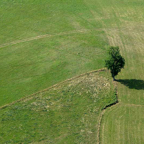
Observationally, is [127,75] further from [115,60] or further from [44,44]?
[44,44]

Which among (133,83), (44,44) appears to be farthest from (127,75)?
(44,44)

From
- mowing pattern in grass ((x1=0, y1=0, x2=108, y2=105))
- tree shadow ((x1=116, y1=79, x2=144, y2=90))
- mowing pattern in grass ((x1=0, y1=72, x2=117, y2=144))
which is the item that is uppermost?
mowing pattern in grass ((x1=0, y1=0, x2=108, y2=105))

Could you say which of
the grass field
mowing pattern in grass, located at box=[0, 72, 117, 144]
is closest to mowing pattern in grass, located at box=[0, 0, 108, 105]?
the grass field

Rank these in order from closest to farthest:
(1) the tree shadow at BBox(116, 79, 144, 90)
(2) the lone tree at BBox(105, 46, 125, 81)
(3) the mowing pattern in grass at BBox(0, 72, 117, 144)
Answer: (3) the mowing pattern in grass at BBox(0, 72, 117, 144)
(2) the lone tree at BBox(105, 46, 125, 81)
(1) the tree shadow at BBox(116, 79, 144, 90)

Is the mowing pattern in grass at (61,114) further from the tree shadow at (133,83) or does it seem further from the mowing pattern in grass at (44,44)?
the mowing pattern in grass at (44,44)

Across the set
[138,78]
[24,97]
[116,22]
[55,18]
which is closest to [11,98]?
[24,97]

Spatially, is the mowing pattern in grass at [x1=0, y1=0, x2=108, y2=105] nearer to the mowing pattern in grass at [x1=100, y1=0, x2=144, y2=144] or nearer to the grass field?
the grass field

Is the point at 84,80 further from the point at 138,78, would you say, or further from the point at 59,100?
the point at 138,78
